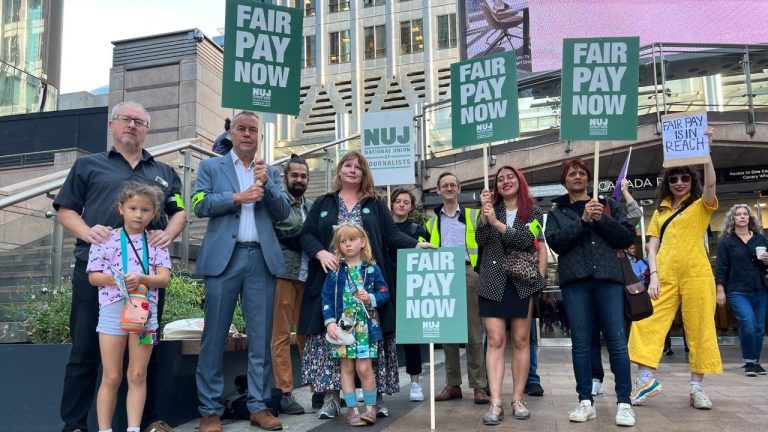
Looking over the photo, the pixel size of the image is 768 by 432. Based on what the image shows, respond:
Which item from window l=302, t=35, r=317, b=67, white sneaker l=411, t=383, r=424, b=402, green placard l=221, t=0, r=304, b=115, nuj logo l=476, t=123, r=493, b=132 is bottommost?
white sneaker l=411, t=383, r=424, b=402

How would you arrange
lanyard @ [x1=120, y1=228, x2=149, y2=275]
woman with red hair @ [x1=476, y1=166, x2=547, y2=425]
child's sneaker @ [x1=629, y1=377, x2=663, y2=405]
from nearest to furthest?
lanyard @ [x1=120, y1=228, x2=149, y2=275], woman with red hair @ [x1=476, y1=166, x2=547, y2=425], child's sneaker @ [x1=629, y1=377, x2=663, y2=405]

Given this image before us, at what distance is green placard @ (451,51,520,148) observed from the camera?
5098 mm

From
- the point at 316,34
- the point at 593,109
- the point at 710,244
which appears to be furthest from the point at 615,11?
the point at 316,34

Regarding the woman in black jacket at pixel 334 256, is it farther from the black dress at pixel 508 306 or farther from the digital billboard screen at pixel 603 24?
the digital billboard screen at pixel 603 24

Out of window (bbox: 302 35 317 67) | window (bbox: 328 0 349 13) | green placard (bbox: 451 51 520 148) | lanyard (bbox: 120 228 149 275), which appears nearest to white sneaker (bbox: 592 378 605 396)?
green placard (bbox: 451 51 520 148)

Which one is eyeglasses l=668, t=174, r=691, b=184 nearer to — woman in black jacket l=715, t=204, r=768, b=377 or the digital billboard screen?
woman in black jacket l=715, t=204, r=768, b=377

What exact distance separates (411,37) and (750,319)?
2644 centimetres

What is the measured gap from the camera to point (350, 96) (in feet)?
104

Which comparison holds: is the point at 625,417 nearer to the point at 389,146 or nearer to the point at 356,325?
the point at 356,325

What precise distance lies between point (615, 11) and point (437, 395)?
14.1 meters

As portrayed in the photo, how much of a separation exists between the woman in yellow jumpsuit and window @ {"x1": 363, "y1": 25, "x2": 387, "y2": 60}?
28113 mm

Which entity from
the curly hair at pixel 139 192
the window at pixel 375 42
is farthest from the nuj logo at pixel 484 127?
the window at pixel 375 42

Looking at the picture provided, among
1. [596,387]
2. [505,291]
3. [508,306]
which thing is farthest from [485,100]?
[596,387]

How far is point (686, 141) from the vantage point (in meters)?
5.12
